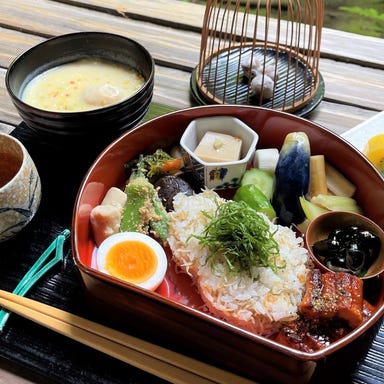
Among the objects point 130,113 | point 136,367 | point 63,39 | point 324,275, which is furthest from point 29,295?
point 63,39

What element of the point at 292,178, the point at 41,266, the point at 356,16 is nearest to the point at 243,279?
the point at 292,178

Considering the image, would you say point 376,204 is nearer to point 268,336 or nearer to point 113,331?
point 268,336

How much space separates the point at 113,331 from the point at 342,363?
59 cm

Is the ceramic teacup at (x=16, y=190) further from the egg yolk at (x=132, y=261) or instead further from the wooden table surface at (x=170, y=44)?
the wooden table surface at (x=170, y=44)

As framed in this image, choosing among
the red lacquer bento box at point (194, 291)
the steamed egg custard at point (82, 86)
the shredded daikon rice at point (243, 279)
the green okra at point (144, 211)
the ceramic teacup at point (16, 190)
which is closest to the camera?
the red lacquer bento box at point (194, 291)

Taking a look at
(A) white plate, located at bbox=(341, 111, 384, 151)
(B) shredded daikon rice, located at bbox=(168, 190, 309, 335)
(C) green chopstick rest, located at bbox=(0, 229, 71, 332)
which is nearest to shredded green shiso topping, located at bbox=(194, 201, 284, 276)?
(B) shredded daikon rice, located at bbox=(168, 190, 309, 335)

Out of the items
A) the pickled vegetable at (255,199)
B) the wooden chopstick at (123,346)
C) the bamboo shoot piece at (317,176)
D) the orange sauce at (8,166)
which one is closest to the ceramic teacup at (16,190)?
the orange sauce at (8,166)

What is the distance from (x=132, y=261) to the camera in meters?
1.50

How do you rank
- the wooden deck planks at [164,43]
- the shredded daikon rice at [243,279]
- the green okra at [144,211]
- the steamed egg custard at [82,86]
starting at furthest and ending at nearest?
Result: 1. the wooden deck planks at [164,43]
2. the steamed egg custard at [82,86]
3. the green okra at [144,211]
4. the shredded daikon rice at [243,279]

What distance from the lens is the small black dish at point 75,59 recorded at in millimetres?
1697

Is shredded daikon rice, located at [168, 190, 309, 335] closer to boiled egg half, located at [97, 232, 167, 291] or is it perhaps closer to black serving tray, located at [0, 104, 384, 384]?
boiled egg half, located at [97, 232, 167, 291]

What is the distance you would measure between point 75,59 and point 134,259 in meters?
0.97

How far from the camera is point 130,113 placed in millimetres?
1772

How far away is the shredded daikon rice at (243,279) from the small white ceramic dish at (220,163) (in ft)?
0.39
